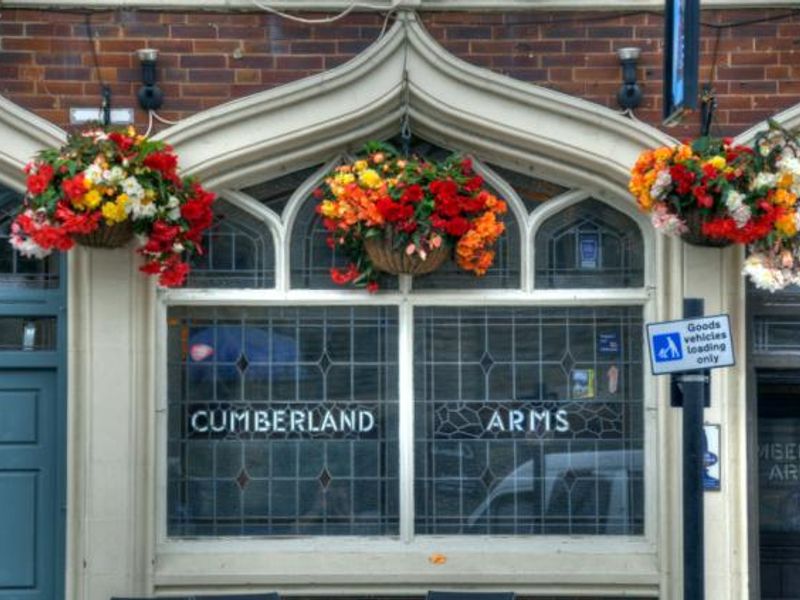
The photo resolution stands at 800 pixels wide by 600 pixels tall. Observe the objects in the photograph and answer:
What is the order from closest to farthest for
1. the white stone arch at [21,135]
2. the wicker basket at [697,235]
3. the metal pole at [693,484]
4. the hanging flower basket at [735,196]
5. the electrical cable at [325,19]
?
the metal pole at [693,484]
the hanging flower basket at [735,196]
the wicker basket at [697,235]
the white stone arch at [21,135]
the electrical cable at [325,19]

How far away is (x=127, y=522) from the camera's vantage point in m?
9.25

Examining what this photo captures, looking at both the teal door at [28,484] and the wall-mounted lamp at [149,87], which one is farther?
the teal door at [28,484]

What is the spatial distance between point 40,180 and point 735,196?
12.4ft

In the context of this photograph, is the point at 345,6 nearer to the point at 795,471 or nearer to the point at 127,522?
the point at 127,522

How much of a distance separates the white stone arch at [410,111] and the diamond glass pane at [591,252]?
0.27m

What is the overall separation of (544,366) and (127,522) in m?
2.62

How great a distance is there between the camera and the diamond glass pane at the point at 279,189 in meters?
9.66

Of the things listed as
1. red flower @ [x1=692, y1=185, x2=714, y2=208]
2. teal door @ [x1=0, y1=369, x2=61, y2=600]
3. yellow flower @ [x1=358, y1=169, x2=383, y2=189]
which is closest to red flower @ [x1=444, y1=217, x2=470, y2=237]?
yellow flower @ [x1=358, y1=169, x2=383, y2=189]

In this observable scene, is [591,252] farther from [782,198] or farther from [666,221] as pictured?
[782,198]

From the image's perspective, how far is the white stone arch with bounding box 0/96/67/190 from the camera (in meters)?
9.29

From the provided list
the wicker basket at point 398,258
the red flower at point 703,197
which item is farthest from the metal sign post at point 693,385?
the wicker basket at point 398,258

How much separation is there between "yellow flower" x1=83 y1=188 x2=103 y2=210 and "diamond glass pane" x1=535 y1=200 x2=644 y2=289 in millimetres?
2632

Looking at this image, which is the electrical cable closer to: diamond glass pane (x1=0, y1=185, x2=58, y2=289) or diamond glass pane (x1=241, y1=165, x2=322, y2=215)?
diamond glass pane (x1=241, y1=165, x2=322, y2=215)

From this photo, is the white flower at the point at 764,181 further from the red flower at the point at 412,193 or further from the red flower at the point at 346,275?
the red flower at the point at 346,275
